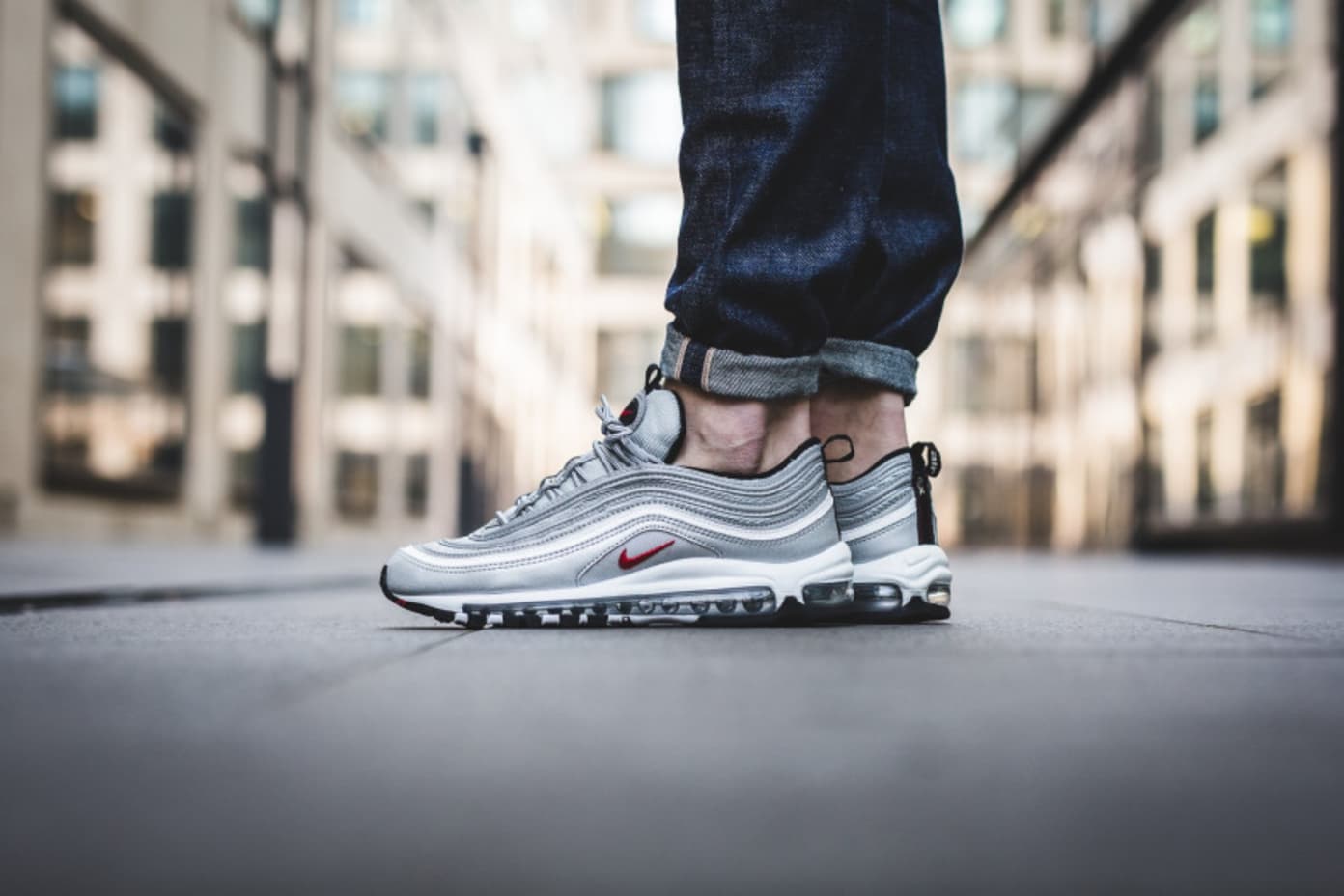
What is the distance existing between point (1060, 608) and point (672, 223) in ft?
83.5

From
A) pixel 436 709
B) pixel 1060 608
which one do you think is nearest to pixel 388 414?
pixel 1060 608

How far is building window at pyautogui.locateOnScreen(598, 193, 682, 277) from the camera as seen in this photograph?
86.3 ft

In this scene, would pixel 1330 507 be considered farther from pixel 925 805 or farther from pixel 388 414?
pixel 388 414

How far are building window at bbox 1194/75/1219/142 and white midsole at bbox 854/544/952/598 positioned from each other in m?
8.17

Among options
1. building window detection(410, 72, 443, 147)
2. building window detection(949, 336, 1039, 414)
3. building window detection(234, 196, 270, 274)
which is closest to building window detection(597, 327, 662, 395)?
building window detection(949, 336, 1039, 414)

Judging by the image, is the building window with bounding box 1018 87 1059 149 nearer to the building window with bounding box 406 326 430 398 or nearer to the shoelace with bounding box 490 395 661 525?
the building window with bounding box 406 326 430 398

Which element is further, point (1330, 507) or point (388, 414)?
point (388, 414)

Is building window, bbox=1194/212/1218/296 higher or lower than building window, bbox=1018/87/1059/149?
lower

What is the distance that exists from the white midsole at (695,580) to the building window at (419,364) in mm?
11731

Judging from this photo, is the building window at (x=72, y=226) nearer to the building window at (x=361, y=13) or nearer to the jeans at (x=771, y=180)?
the building window at (x=361, y=13)

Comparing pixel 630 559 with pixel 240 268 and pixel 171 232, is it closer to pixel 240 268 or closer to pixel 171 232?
pixel 171 232

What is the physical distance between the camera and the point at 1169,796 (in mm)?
534

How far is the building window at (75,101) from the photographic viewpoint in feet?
22.4

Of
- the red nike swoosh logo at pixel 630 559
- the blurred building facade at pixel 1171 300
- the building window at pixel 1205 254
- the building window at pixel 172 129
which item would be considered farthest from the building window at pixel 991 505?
the red nike swoosh logo at pixel 630 559
